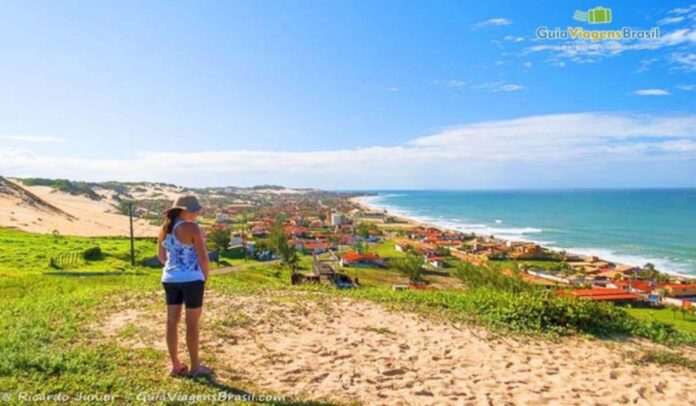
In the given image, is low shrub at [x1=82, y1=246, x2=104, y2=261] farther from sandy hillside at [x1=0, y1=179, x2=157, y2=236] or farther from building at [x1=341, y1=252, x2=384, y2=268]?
building at [x1=341, y1=252, x2=384, y2=268]

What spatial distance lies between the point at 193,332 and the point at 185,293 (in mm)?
463

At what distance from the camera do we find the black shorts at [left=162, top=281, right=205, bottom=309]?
15.5 feet

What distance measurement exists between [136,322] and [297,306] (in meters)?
2.90

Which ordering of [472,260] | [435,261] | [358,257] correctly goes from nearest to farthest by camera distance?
[358,257] < [472,260] < [435,261]

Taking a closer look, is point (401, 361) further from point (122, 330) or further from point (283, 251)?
point (283, 251)

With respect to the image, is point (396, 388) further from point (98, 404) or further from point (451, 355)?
point (98, 404)

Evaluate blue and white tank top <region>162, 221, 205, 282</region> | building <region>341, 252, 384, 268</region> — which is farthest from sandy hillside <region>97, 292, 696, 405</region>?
building <region>341, 252, 384, 268</region>

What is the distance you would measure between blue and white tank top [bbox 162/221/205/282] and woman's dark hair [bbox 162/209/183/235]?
0.18 feet

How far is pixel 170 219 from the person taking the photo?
15.8 ft

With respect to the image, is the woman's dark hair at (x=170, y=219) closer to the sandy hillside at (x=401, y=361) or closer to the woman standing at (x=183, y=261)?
the woman standing at (x=183, y=261)

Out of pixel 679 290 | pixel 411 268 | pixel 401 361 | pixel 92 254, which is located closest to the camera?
pixel 401 361

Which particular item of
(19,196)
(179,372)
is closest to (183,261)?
(179,372)

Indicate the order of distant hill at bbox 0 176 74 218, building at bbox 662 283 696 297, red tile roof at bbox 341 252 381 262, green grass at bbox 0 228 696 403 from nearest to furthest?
green grass at bbox 0 228 696 403 < building at bbox 662 283 696 297 < distant hill at bbox 0 176 74 218 < red tile roof at bbox 341 252 381 262

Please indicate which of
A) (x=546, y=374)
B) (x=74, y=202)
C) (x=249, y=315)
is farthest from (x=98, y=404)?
(x=74, y=202)
